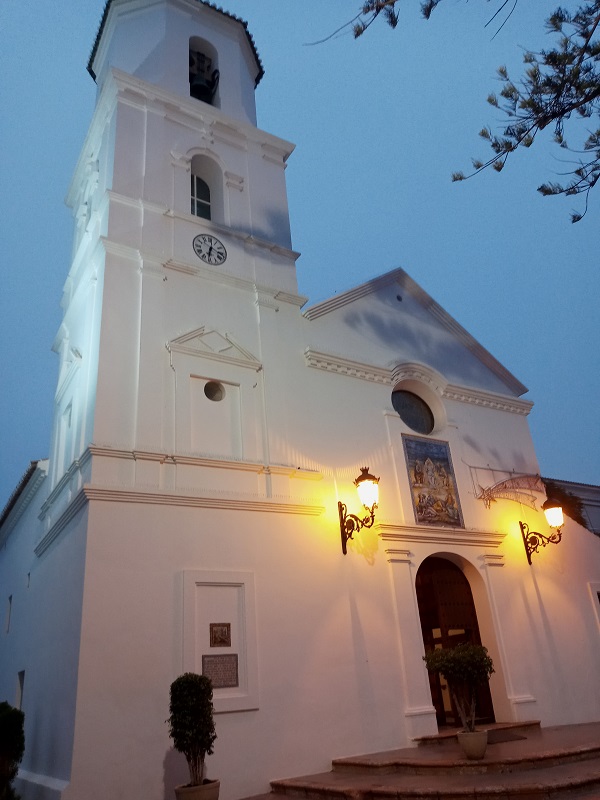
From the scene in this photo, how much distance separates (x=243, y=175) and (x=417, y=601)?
32.6 ft

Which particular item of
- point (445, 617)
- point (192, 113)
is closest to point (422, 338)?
point (445, 617)

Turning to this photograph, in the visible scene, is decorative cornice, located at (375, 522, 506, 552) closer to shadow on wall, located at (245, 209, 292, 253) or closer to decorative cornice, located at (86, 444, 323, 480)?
decorative cornice, located at (86, 444, 323, 480)

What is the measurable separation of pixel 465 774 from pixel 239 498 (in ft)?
16.0

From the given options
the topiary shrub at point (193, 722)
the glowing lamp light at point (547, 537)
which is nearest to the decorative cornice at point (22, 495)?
the topiary shrub at point (193, 722)

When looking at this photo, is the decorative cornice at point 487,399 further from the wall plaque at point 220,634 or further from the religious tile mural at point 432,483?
the wall plaque at point 220,634

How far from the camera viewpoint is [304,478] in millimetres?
10992

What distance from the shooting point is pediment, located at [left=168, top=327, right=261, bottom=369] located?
10883 millimetres

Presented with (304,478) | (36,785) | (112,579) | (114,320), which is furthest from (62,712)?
(114,320)

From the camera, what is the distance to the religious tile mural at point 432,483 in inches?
481

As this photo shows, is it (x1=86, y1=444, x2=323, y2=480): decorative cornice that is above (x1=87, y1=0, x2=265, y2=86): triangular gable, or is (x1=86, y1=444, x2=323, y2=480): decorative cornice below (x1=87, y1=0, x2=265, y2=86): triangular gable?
below

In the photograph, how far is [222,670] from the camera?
877cm

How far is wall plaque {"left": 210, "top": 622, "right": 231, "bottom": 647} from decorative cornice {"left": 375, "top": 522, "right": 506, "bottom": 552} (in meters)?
3.47

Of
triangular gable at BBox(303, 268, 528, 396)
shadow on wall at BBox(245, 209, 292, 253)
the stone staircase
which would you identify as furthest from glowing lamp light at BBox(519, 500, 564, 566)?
shadow on wall at BBox(245, 209, 292, 253)

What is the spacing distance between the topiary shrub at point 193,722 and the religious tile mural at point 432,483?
591 cm
